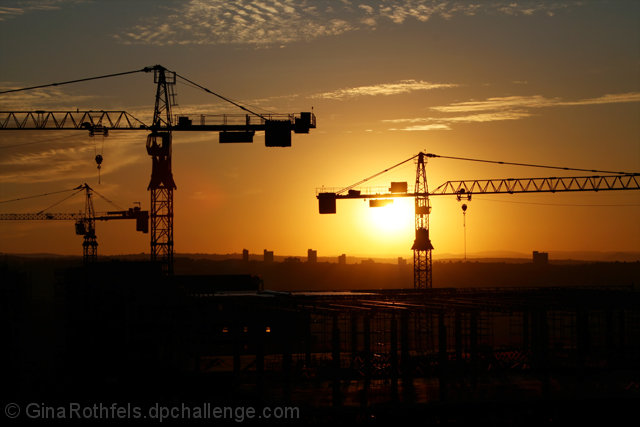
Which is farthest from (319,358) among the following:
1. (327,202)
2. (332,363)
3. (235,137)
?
(327,202)

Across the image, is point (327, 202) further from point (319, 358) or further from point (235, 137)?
point (319, 358)

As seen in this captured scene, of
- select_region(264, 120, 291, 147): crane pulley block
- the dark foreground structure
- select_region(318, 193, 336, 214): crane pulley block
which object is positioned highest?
select_region(264, 120, 291, 147): crane pulley block

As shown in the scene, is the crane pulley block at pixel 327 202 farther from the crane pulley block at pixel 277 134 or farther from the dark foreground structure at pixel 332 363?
the dark foreground structure at pixel 332 363

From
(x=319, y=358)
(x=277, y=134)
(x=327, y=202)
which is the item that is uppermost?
(x=277, y=134)

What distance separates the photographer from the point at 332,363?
45.0m

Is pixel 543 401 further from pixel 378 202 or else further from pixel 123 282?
pixel 378 202

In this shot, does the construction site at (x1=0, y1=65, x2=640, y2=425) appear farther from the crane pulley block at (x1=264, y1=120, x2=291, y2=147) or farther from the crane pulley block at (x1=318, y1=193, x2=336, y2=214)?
the crane pulley block at (x1=318, y1=193, x2=336, y2=214)

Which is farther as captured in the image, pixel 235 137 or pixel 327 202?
pixel 327 202

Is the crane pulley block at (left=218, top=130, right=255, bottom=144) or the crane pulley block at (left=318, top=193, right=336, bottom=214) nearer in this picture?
the crane pulley block at (left=218, top=130, right=255, bottom=144)

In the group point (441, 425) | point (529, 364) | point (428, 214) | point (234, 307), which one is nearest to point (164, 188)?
point (234, 307)

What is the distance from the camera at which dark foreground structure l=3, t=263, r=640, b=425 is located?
39.3 meters

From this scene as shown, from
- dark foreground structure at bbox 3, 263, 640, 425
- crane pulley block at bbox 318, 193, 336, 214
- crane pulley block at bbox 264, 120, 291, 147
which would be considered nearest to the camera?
dark foreground structure at bbox 3, 263, 640, 425

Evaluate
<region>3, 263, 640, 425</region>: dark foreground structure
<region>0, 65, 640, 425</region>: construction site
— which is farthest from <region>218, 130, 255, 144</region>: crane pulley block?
<region>3, 263, 640, 425</region>: dark foreground structure

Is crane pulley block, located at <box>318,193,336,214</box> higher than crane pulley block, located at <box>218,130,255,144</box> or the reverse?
the reverse
